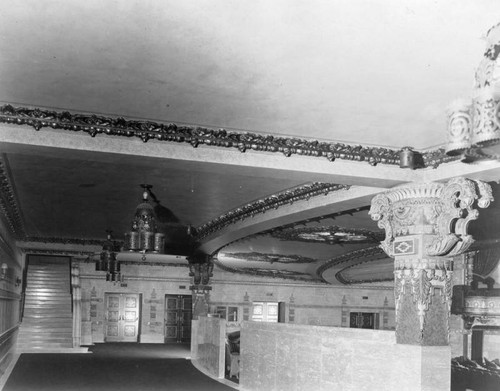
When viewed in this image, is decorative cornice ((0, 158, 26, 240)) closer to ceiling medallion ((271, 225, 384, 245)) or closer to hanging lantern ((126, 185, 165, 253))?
hanging lantern ((126, 185, 165, 253))

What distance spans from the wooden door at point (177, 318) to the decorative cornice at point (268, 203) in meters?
11.0

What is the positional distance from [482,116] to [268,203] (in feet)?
24.1

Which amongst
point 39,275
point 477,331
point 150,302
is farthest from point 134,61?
point 150,302

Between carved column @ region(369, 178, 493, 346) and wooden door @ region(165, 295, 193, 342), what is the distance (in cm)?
1747

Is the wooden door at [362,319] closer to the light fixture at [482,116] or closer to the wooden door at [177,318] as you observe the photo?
the wooden door at [177,318]

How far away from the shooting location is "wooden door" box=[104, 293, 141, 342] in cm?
2273

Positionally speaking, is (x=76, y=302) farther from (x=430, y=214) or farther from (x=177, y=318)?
(x=430, y=214)

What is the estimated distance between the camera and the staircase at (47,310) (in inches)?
723

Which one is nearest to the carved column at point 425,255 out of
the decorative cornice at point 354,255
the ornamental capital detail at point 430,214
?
the ornamental capital detail at point 430,214

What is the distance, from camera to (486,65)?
2582 millimetres

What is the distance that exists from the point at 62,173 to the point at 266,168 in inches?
134

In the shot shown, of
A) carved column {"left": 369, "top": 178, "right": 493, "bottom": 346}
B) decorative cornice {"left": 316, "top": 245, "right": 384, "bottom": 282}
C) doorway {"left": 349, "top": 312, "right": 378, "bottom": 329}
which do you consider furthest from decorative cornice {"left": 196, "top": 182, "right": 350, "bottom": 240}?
doorway {"left": 349, "top": 312, "right": 378, "bottom": 329}

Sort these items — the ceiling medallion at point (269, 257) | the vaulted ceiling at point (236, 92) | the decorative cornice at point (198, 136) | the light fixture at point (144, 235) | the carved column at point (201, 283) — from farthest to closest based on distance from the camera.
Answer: the ceiling medallion at point (269, 257) → the carved column at point (201, 283) → the light fixture at point (144, 235) → the decorative cornice at point (198, 136) → the vaulted ceiling at point (236, 92)

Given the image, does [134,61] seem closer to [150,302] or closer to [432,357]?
[432,357]
